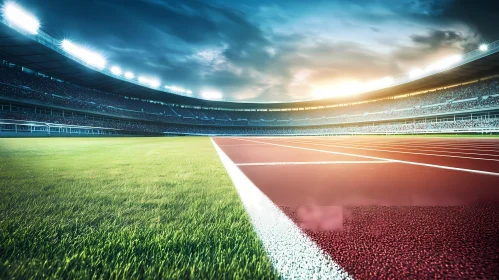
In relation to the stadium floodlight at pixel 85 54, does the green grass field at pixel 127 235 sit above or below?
below

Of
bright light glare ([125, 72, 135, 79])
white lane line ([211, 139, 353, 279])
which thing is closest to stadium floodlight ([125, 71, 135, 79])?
bright light glare ([125, 72, 135, 79])

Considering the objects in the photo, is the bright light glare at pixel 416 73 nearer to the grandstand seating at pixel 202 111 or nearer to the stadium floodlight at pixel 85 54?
the grandstand seating at pixel 202 111

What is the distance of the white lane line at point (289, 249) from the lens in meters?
0.90

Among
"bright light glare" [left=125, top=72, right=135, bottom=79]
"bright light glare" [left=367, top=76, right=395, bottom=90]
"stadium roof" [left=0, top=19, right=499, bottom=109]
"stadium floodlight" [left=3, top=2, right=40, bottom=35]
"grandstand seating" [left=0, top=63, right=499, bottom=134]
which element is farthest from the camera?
"bright light glare" [left=367, top=76, right=395, bottom=90]

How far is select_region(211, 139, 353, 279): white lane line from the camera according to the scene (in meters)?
0.90

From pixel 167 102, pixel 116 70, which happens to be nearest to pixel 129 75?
pixel 116 70

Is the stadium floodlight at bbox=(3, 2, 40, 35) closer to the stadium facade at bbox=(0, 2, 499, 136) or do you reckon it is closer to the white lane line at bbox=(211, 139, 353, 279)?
the stadium facade at bbox=(0, 2, 499, 136)

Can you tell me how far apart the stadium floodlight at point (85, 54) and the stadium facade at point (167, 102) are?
175 millimetres

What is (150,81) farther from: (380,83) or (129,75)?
(380,83)

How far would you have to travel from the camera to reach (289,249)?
3.57 ft

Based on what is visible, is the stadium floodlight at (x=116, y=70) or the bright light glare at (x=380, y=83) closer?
the stadium floodlight at (x=116, y=70)

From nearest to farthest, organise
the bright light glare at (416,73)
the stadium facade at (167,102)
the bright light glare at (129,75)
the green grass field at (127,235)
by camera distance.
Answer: the green grass field at (127,235) < the stadium facade at (167,102) < the bright light glare at (416,73) < the bright light glare at (129,75)

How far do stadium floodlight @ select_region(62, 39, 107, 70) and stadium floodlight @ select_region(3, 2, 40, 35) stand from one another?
470 cm

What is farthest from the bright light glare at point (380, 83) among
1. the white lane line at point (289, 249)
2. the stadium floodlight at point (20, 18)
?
the stadium floodlight at point (20, 18)
